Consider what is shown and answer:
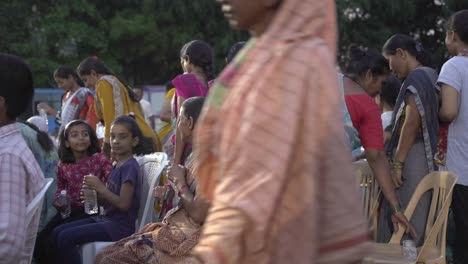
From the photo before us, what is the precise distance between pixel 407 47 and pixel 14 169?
9.97 ft

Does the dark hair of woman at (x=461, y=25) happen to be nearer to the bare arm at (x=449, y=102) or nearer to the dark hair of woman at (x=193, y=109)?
the bare arm at (x=449, y=102)

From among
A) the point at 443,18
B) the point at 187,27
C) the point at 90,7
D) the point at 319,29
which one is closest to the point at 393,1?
the point at 443,18

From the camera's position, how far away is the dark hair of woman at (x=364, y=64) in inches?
213

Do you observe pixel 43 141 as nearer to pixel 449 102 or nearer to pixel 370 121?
pixel 370 121

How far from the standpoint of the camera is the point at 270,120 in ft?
6.25

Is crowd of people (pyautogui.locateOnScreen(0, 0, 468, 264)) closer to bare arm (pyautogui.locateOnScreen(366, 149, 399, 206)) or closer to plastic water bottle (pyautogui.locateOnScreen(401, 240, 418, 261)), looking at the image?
bare arm (pyautogui.locateOnScreen(366, 149, 399, 206))

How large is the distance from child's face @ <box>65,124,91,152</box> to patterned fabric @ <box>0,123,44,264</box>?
8.61 ft

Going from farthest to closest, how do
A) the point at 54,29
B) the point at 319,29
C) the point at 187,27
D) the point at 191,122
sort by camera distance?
the point at 187,27 < the point at 54,29 < the point at 191,122 < the point at 319,29

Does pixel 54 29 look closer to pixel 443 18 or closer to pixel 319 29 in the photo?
pixel 443 18

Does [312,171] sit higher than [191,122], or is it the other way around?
[312,171]

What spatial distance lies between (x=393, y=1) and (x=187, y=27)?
5758mm

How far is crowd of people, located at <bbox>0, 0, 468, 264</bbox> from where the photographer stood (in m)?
1.90

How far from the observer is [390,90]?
6.91m

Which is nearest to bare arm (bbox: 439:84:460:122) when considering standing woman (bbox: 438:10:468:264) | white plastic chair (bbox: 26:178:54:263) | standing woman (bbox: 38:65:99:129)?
standing woman (bbox: 438:10:468:264)
